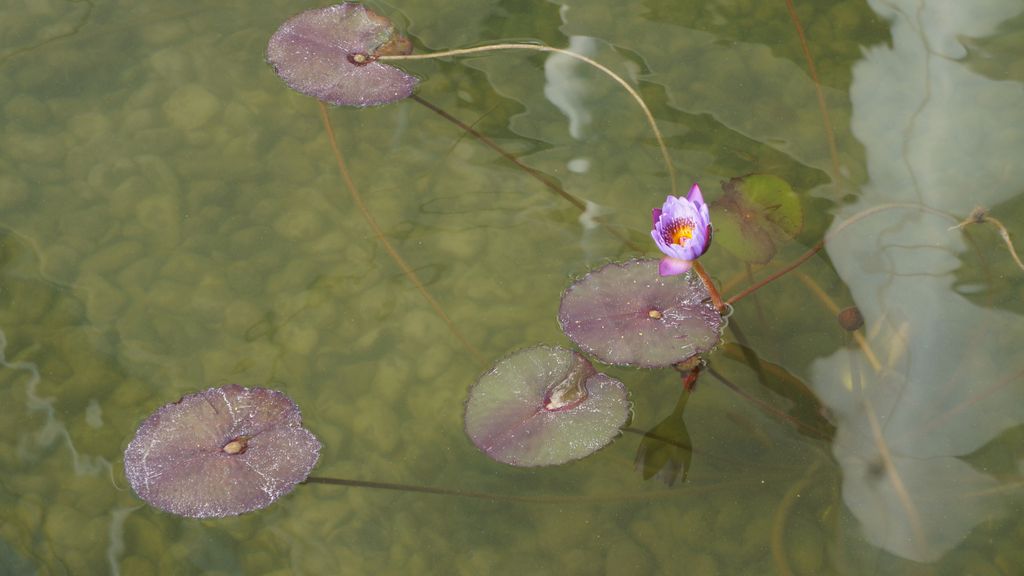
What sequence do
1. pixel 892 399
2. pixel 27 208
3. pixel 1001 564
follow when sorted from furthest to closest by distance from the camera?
1. pixel 27 208
2. pixel 892 399
3. pixel 1001 564

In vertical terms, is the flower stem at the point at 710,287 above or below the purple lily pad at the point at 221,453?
above

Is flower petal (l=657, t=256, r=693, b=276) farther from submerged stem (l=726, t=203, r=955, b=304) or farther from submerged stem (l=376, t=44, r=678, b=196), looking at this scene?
submerged stem (l=376, t=44, r=678, b=196)

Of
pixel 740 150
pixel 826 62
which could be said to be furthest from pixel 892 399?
pixel 826 62

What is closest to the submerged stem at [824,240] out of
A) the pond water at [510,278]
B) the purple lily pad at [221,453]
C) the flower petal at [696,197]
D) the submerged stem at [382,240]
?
the pond water at [510,278]

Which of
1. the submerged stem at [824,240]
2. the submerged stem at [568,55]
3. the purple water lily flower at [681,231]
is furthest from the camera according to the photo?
the submerged stem at [568,55]

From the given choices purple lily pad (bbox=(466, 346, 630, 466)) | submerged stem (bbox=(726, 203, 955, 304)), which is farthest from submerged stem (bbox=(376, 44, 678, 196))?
purple lily pad (bbox=(466, 346, 630, 466))

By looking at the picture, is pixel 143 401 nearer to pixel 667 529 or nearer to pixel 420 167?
pixel 420 167

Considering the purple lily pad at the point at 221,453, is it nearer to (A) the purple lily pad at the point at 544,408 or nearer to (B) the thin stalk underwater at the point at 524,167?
(A) the purple lily pad at the point at 544,408

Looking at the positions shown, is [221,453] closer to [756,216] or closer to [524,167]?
[524,167]
